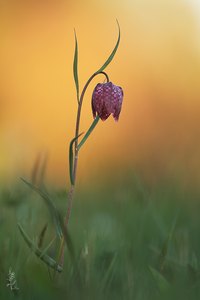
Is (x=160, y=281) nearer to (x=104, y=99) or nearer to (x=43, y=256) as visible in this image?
(x=43, y=256)

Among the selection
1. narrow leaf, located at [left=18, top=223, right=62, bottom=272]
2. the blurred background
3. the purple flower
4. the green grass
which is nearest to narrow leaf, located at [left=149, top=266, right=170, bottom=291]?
the green grass

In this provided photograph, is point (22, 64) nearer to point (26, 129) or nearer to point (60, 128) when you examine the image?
point (60, 128)

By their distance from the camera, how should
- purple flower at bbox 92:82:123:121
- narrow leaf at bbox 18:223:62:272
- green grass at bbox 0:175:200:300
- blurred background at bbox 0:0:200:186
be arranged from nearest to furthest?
green grass at bbox 0:175:200:300
narrow leaf at bbox 18:223:62:272
purple flower at bbox 92:82:123:121
blurred background at bbox 0:0:200:186

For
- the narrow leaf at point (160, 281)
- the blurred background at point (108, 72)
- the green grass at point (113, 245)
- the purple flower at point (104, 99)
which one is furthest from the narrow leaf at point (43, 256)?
the blurred background at point (108, 72)

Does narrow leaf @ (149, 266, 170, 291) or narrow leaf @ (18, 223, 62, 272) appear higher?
narrow leaf @ (18, 223, 62, 272)

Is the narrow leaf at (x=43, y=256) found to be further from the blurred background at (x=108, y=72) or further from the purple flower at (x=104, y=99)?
the blurred background at (x=108, y=72)

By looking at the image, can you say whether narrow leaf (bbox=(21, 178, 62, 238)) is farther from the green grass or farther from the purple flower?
the purple flower
